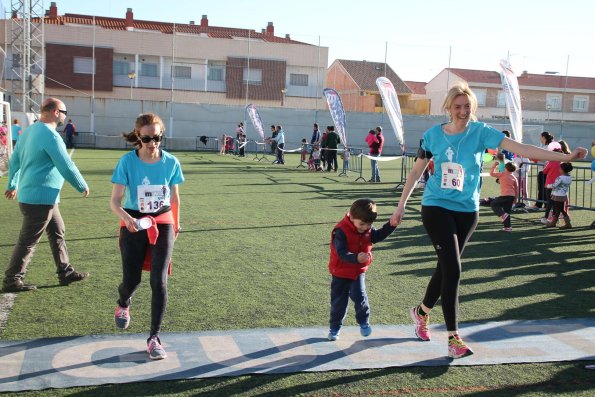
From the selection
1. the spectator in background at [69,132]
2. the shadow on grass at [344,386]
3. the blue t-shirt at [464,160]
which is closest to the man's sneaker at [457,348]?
the shadow on grass at [344,386]

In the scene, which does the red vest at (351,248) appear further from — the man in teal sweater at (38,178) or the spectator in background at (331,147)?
the spectator in background at (331,147)

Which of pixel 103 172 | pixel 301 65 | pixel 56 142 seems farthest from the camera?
pixel 301 65

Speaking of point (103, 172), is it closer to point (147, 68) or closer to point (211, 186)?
point (211, 186)

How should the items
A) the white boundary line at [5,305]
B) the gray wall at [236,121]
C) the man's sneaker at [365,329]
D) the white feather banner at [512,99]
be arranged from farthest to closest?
the gray wall at [236,121], the white feather banner at [512,99], the white boundary line at [5,305], the man's sneaker at [365,329]

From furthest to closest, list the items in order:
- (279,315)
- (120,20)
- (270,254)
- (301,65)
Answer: (120,20) < (301,65) < (270,254) < (279,315)

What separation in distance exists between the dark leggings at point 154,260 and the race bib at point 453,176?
2.03 metres

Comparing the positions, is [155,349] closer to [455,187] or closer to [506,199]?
[455,187]

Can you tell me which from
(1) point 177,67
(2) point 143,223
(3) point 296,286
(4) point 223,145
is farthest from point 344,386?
(1) point 177,67

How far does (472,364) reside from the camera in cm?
476

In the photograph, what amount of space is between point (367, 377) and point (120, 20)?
5673 cm

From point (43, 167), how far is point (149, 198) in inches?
86.9

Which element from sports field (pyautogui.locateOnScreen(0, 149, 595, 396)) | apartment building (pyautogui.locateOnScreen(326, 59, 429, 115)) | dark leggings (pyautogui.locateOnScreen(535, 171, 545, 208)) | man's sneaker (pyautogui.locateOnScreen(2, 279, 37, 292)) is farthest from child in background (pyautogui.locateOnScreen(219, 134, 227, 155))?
man's sneaker (pyautogui.locateOnScreen(2, 279, 37, 292))

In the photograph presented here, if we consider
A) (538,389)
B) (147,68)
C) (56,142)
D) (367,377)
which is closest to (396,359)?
(367,377)

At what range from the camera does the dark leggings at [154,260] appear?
475 cm
